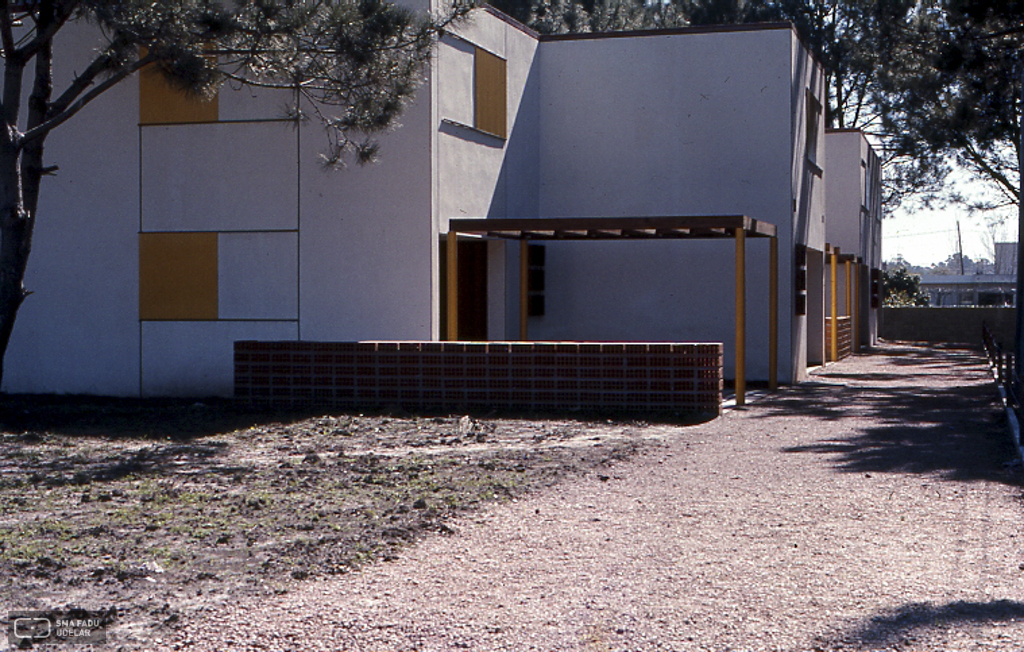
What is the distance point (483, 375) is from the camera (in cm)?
1318

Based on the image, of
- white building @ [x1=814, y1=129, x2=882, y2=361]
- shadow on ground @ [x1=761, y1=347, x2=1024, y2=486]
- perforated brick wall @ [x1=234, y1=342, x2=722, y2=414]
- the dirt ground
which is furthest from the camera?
white building @ [x1=814, y1=129, x2=882, y2=361]

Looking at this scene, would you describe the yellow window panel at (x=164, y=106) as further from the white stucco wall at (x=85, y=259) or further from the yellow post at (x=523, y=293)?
the yellow post at (x=523, y=293)

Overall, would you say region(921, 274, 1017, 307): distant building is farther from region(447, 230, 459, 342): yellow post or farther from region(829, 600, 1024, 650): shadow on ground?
region(829, 600, 1024, 650): shadow on ground

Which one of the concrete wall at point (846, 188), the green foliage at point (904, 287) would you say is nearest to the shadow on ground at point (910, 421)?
the concrete wall at point (846, 188)

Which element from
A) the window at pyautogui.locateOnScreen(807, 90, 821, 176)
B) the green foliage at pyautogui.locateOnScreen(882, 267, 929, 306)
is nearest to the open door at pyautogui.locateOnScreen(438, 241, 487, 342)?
the window at pyautogui.locateOnScreen(807, 90, 821, 176)

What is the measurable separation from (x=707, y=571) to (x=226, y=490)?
3.83 m

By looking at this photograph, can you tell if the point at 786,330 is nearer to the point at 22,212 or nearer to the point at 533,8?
the point at 22,212

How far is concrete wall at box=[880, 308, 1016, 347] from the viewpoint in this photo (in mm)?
36500

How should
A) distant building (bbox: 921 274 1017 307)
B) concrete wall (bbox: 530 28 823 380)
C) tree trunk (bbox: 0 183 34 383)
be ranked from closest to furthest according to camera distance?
1. tree trunk (bbox: 0 183 34 383)
2. concrete wall (bbox: 530 28 823 380)
3. distant building (bbox: 921 274 1017 307)

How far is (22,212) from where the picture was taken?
12688 mm

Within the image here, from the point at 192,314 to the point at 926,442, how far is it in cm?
920

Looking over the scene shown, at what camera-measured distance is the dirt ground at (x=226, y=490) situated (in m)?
5.83

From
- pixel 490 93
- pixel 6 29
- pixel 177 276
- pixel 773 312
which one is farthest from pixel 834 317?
pixel 6 29

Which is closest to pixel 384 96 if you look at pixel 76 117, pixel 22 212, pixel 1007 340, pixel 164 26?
pixel 164 26
